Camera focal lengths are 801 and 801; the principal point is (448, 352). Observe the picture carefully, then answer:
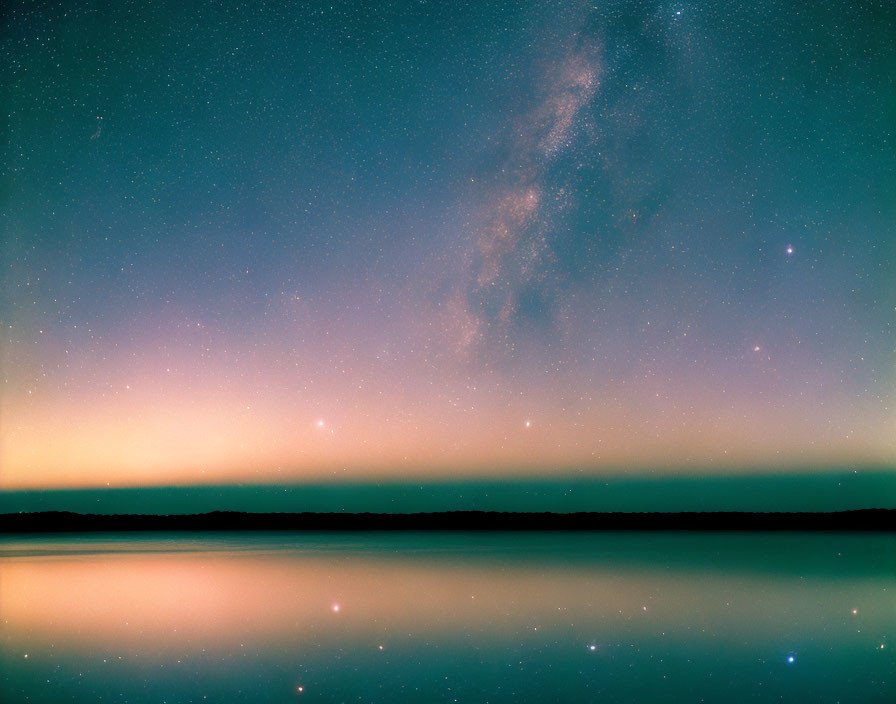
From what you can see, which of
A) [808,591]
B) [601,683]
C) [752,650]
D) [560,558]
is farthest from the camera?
[560,558]

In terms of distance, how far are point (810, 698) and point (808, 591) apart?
5.47 meters

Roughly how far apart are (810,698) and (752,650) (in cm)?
142

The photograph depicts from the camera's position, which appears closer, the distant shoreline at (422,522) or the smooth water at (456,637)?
the smooth water at (456,637)

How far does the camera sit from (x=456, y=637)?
6746 mm

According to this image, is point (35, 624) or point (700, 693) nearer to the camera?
point (700, 693)

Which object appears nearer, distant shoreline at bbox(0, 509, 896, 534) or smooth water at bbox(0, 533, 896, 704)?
smooth water at bbox(0, 533, 896, 704)

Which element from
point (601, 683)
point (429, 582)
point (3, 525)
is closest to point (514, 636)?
point (601, 683)

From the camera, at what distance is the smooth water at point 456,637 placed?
→ 16.3ft

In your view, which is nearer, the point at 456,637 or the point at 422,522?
the point at 456,637

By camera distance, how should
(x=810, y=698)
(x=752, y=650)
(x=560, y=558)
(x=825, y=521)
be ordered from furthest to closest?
1. (x=825, y=521)
2. (x=560, y=558)
3. (x=752, y=650)
4. (x=810, y=698)

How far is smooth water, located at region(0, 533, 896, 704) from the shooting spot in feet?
16.3

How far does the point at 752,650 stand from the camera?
6086 mm

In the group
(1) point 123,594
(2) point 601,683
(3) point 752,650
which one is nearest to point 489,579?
(1) point 123,594

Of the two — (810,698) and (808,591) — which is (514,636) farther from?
(808,591)
